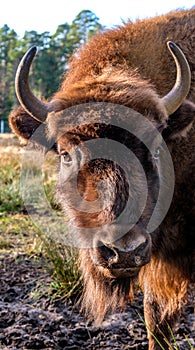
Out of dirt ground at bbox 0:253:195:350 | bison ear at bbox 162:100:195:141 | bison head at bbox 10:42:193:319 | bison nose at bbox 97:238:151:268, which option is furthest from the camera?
dirt ground at bbox 0:253:195:350

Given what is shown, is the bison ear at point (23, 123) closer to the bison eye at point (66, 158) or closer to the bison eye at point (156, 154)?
the bison eye at point (66, 158)

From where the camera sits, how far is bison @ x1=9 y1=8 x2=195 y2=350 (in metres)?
3.30

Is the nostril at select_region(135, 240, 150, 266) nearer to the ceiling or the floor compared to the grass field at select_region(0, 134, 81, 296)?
nearer to the ceiling

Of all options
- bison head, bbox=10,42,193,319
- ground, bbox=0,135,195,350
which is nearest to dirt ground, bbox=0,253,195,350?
ground, bbox=0,135,195,350

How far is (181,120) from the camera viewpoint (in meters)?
3.90

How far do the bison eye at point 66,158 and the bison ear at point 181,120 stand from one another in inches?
31.4

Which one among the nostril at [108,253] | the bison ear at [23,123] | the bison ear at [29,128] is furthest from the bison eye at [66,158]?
the nostril at [108,253]

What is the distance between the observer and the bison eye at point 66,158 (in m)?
3.75

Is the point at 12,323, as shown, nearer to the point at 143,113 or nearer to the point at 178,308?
the point at 178,308

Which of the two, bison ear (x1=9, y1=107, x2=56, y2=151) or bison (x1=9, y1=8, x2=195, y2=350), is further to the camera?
bison ear (x1=9, y1=107, x2=56, y2=151)

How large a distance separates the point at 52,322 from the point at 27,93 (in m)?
2.24

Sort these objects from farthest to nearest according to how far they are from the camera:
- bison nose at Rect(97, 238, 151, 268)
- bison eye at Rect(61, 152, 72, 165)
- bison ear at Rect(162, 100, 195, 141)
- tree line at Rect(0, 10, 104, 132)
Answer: tree line at Rect(0, 10, 104, 132), bison ear at Rect(162, 100, 195, 141), bison eye at Rect(61, 152, 72, 165), bison nose at Rect(97, 238, 151, 268)

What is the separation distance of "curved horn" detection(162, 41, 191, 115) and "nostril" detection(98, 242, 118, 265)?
1198 millimetres

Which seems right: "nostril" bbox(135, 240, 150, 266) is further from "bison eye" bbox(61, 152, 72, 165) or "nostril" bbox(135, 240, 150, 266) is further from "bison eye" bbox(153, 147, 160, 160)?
"bison eye" bbox(61, 152, 72, 165)
